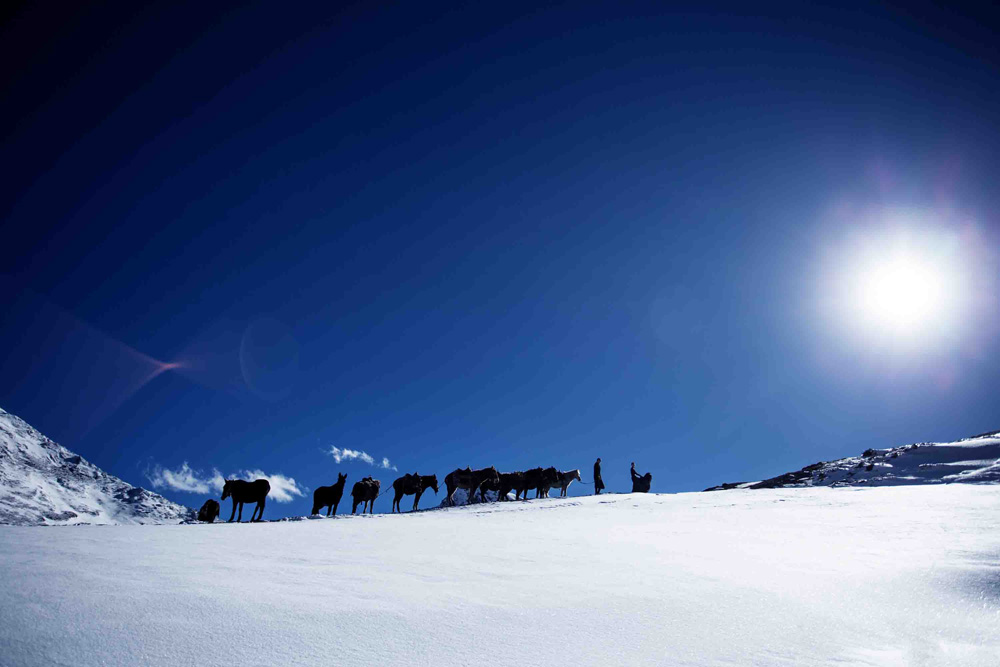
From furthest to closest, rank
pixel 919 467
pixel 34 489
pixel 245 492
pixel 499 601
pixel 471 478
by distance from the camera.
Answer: pixel 34 489, pixel 471 478, pixel 245 492, pixel 919 467, pixel 499 601

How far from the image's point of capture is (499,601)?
3.70 m

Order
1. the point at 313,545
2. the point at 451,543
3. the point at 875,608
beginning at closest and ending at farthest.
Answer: the point at 875,608 < the point at 313,545 < the point at 451,543

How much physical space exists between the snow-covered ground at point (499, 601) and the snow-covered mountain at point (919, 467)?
1085 cm

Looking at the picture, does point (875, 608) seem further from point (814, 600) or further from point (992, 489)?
point (992, 489)

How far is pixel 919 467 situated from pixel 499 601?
20.5 m

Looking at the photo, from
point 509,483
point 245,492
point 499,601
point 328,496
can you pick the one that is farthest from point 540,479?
point 499,601

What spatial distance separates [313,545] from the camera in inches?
264

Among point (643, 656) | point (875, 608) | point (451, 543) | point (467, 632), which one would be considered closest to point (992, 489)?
point (875, 608)

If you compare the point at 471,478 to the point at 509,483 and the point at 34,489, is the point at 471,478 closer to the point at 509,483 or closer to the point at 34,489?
the point at 509,483

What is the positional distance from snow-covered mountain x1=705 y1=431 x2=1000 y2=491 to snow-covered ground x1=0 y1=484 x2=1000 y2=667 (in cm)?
1085

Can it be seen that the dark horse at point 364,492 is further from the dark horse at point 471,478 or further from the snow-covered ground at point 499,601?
the snow-covered ground at point 499,601

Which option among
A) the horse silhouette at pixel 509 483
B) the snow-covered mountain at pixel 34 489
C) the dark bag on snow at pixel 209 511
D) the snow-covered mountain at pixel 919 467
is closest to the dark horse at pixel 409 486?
the horse silhouette at pixel 509 483

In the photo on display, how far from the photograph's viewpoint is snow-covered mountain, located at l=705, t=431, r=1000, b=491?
15.2 metres

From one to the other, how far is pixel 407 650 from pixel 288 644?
2.06ft
